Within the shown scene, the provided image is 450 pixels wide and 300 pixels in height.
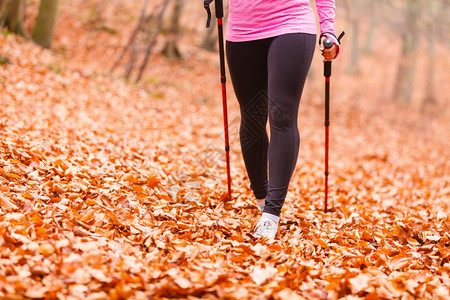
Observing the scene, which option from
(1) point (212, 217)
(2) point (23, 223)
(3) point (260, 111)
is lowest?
(1) point (212, 217)

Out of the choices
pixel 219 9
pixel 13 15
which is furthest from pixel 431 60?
pixel 219 9

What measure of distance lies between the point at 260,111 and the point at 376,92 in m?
17.5

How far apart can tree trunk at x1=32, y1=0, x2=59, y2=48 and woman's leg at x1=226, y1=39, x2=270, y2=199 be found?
763 cm

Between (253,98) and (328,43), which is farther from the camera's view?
(253,98)

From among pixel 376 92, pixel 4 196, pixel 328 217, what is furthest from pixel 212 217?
pixel 376 92

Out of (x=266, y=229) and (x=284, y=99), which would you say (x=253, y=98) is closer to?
(x=284, y=99)

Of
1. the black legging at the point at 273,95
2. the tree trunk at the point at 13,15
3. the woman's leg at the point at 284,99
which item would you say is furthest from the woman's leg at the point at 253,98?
the tree trunk at the point at 13,15

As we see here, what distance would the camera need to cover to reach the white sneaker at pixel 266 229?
8.87ft

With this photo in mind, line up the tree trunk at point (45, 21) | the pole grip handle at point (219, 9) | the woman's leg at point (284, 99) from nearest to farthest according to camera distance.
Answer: the woman's leg at point (284, 99) → the pole grip handle at point (219, 9) → the tree trunk at point (45, 21)

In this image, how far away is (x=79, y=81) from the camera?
24.7 ft

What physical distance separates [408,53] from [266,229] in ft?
49.1

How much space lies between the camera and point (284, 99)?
8.52ft

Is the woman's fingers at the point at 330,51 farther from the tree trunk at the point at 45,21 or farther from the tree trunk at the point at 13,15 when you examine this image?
the tree trunk at the point at 45,21

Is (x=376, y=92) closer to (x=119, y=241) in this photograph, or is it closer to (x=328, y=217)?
(x=328, y=217)
